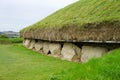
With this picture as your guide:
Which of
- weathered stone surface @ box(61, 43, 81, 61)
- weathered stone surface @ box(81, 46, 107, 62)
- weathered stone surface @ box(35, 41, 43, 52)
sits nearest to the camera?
weathered stone surface @ box(81, 46, 107, 62)

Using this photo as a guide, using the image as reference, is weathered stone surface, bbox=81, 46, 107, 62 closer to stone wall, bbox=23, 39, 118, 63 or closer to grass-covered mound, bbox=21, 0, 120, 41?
stone wall, bbox=23, 39, 118, 63

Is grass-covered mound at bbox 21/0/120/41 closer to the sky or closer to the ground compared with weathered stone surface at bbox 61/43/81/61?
closer to the sky

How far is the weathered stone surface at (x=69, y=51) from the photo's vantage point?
11609 mm

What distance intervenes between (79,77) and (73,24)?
17.6 ft

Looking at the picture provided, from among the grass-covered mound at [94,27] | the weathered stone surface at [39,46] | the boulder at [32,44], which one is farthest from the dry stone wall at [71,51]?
the boulder at [32,44]

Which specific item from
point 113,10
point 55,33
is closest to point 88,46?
point 113,10

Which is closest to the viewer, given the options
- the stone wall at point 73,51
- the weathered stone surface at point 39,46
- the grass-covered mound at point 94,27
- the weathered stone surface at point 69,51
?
the grass-covered mound at point 94,27

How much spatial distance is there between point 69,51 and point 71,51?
237 millimetres

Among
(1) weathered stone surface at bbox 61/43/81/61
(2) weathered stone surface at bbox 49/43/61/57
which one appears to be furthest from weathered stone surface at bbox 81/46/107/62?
(2) weathered stone surface at bbox 49/43/61/57

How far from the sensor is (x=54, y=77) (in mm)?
6395

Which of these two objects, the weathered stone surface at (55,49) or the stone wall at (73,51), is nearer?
the stone wall at (73,51)

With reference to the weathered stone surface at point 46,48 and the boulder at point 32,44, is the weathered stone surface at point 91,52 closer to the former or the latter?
the weathered stone surface at point 46,48

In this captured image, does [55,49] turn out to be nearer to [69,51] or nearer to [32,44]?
[69,51]

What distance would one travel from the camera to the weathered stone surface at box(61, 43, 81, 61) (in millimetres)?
11609
